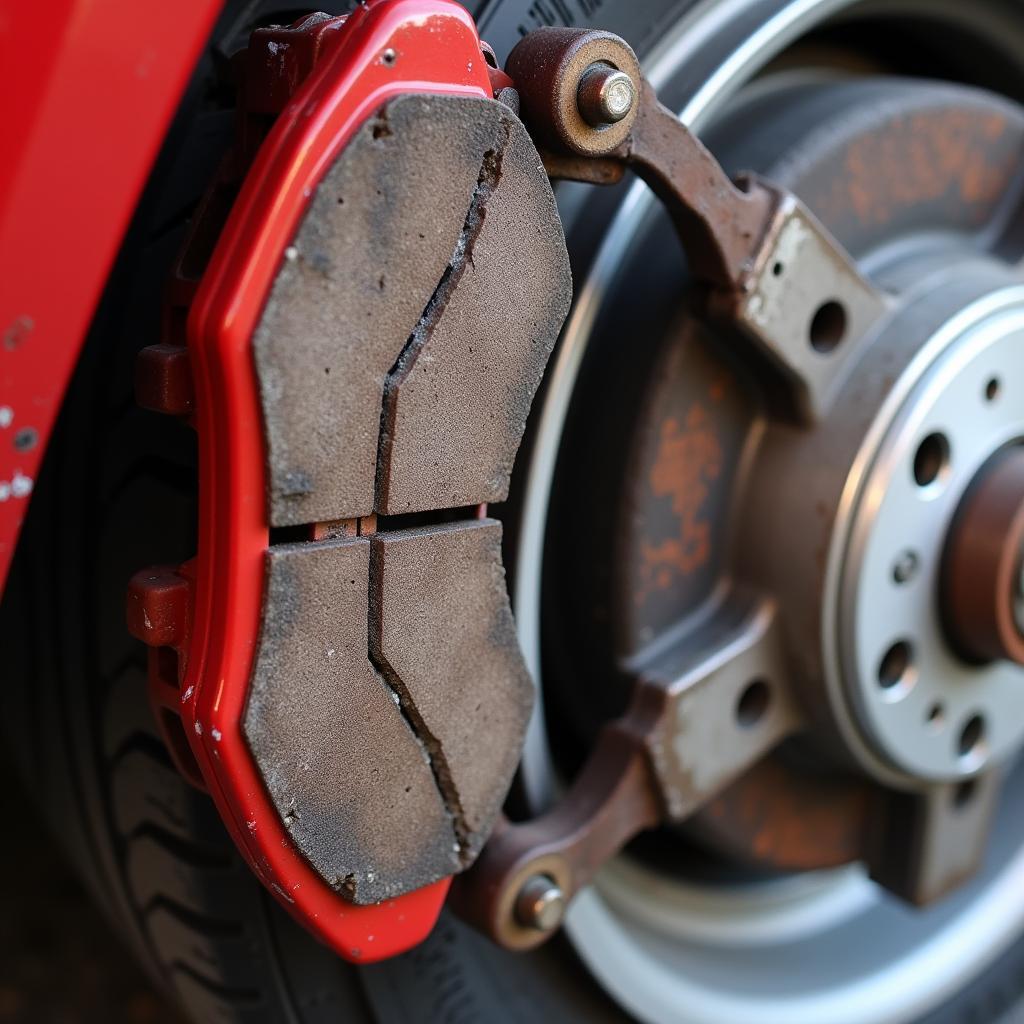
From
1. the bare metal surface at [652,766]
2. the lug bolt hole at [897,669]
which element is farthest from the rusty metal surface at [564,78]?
the lug bolt hole at [897,669]

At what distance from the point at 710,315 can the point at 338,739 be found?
0.39m

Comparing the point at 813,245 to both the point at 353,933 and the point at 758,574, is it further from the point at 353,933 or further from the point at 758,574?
the point at 353,933

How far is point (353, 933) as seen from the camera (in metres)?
0.69

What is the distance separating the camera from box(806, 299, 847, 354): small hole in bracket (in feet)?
2.96

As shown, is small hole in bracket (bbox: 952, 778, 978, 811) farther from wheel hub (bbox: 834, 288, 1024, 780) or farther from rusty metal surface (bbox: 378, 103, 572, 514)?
rusty metal surface (bbox: 378, 103, 572, 514)

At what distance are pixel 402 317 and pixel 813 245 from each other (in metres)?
0.38

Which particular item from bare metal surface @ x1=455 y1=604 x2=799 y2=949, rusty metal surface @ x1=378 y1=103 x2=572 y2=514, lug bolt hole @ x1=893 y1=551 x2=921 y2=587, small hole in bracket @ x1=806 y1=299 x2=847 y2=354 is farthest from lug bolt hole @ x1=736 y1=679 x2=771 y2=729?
rusty metal surface @ x1=378 y1=103 x2=572 y2=514

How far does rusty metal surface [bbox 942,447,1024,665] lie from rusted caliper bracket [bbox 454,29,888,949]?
15 cm

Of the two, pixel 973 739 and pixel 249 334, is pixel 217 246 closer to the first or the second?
pixel 249 334

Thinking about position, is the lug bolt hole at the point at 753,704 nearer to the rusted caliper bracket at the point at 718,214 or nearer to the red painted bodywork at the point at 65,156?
the rusted caliper bracket at the point at 718,214

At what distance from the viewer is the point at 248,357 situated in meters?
0.53

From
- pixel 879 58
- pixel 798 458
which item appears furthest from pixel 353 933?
pixel 879 58

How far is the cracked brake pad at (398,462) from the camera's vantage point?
0.56 meters

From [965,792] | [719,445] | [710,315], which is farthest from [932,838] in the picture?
[710,315]
